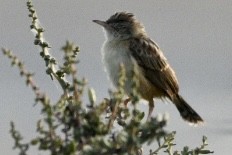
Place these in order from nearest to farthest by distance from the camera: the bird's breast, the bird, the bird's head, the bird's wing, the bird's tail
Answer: the bird's breast → the bird → the bird's wing → the bird's tail → the bird's head

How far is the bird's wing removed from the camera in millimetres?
8117

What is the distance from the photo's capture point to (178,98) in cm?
850

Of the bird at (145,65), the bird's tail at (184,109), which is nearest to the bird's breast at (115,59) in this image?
the bird at (145,65)

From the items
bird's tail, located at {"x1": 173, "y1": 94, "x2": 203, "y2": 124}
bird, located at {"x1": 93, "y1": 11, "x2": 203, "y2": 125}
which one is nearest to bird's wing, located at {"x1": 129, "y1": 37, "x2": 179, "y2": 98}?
bird, located at {"x1": 93, "y1": 11, "x2": 203, "y2": 125}

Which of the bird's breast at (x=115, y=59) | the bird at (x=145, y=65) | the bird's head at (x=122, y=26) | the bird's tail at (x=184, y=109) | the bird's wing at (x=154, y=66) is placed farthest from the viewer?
the bird's head at (x=122, y=26)

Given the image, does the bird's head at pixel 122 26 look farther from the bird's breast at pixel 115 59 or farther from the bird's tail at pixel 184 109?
the bird's tail at pixel 184 109

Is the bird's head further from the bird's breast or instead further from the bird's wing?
the bird's breast

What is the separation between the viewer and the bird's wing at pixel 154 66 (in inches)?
320

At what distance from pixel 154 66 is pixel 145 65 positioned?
141 millimetres

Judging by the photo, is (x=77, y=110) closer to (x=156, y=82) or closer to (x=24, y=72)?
(x=24, y=72)

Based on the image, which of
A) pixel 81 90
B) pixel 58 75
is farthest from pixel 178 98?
pixel 81 90

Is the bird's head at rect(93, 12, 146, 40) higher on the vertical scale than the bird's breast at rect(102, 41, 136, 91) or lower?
higher

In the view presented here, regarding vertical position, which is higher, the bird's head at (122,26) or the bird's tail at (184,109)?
the bird's head at (122,26)

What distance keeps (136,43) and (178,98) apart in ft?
3.19
